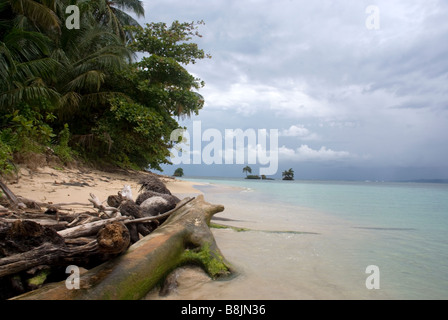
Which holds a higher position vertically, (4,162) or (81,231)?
(4,162)

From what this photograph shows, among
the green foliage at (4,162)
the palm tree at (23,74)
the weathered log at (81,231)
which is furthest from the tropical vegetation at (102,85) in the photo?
the weathered log at (81,231)

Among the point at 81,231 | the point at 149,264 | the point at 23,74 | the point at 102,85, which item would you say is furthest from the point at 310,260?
the point at 102,85

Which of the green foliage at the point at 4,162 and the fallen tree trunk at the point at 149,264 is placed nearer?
the fallen tree trunk at the point at 149,264

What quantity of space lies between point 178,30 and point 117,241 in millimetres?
14969

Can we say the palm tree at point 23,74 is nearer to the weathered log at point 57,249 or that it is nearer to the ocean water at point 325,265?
the weathered log at point 57,249

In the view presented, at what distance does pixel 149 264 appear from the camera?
8.51 ft

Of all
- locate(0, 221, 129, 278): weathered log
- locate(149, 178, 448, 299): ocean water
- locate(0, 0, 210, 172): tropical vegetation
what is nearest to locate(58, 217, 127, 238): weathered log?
locate(0, 221, 129, 278): weathered log

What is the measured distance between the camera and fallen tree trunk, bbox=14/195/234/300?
7.00 ft

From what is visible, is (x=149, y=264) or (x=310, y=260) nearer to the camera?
(x=149, y=264)

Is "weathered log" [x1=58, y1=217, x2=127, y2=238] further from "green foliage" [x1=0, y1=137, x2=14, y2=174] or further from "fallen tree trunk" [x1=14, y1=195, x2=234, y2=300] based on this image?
"green foliage" [x1=0, y1=137, x2=14, y2=174]

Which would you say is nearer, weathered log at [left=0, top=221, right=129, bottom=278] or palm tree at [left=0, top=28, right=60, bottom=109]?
weathered log at [left=0, top=221, right=129, bottom=278]

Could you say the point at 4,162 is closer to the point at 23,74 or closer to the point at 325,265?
the point at 23,74

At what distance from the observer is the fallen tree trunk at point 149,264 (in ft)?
7.00
